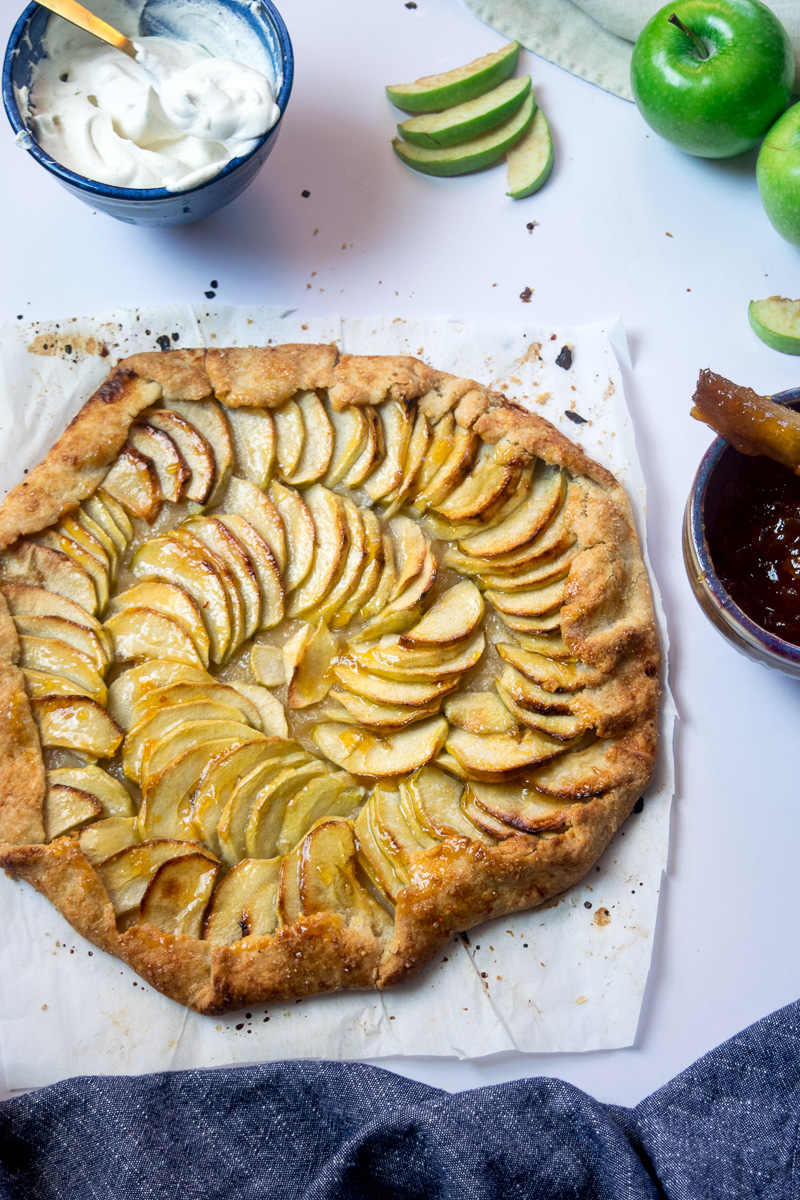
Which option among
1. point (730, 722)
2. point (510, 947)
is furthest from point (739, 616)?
Answer: point (510, 947)

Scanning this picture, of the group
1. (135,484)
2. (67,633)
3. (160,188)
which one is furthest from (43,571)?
(160,188)

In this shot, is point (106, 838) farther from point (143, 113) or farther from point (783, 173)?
point (783, 173)

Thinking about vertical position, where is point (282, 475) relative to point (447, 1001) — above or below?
above

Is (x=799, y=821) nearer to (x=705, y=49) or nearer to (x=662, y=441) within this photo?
(x=662, y=441)

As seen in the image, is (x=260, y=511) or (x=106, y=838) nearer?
(x=106, y=838)

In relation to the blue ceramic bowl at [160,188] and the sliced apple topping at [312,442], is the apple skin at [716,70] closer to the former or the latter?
the blue ceramic bowl at [160,188]

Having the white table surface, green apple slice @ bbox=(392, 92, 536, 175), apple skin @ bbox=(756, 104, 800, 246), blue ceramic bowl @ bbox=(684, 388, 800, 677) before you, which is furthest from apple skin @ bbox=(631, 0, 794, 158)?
blue ceramic bowl @ bbox=(684, 388, 800, 677)
